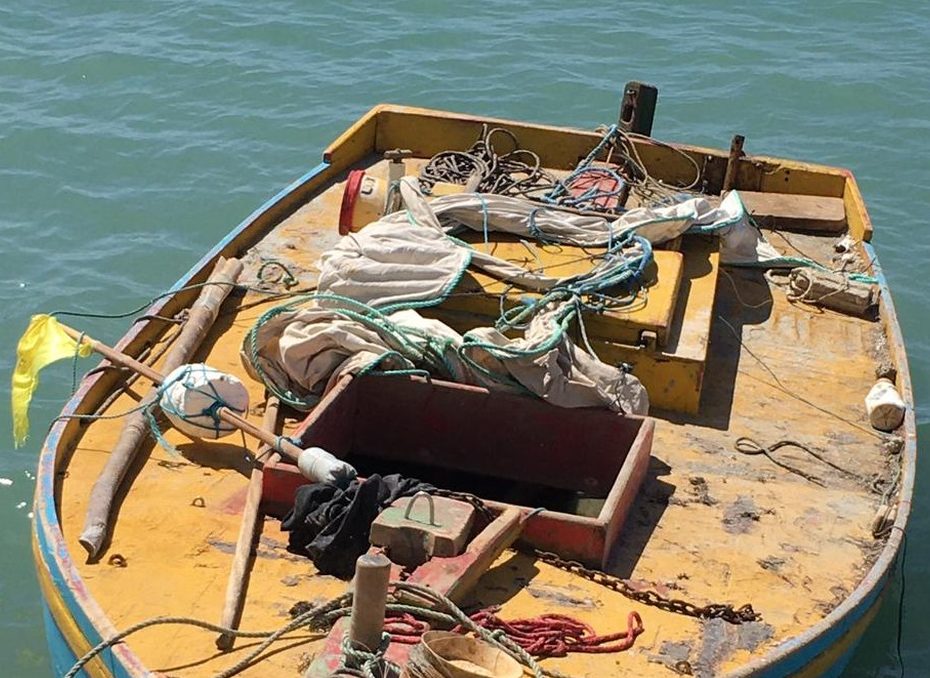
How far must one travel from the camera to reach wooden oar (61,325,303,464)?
5703 mm

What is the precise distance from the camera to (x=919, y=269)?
1240cm

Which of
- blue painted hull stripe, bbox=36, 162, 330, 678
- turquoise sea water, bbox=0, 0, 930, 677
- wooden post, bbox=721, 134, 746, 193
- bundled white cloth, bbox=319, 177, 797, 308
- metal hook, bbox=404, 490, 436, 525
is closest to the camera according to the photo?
blue painted hull stripe, bbox=36, 162, 330, 678

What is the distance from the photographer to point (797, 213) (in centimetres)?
921

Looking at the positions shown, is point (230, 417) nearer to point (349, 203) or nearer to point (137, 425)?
point (137, 425)

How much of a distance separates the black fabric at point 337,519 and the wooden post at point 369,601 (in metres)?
1.00

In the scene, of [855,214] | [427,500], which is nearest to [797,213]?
[855,214]

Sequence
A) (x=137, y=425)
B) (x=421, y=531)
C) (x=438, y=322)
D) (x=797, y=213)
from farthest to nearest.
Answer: (x=797, y=213) → (x=438, y=322) → (x=137, y=425) → (x=421, y=531)

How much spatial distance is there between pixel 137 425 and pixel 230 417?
54cm

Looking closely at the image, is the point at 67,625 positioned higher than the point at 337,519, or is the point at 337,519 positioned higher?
the point at 337,519

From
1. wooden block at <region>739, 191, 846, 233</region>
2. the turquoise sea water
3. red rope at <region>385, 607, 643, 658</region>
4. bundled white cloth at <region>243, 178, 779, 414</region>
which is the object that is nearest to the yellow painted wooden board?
wooden block at <region>739, 191, 846, 233</region>

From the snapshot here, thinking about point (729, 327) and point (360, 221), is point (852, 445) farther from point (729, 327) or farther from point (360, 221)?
point (360, 221)

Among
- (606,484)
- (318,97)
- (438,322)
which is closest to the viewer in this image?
(606,484)

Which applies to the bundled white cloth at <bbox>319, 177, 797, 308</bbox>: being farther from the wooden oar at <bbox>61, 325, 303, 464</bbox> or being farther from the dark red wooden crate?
the wooden oar at <bbox>61, 325, 303, 464</bbox>

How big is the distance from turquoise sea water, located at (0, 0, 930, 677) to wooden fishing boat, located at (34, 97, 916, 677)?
220 cm
